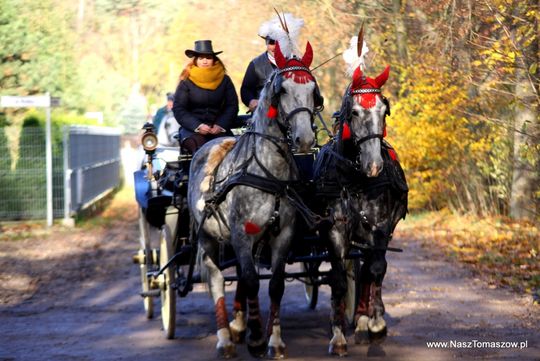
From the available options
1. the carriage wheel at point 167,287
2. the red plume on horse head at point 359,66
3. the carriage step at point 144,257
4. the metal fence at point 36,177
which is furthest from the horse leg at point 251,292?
the metal fence at point 36,177

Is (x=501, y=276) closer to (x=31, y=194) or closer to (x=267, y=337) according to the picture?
(x=267, y=337)

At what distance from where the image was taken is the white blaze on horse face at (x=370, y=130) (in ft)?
28.2

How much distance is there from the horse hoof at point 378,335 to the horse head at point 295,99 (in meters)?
1.75

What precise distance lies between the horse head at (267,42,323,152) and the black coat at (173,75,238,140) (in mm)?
1992

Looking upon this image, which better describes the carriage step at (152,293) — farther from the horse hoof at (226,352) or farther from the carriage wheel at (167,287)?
the horse hoof at (226,352)

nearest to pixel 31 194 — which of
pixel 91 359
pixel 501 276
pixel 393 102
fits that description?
pixel 393 102

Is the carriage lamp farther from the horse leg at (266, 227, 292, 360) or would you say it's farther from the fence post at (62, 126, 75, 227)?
the fence post at (62, 126, 75, 227)

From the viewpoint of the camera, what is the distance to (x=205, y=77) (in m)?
10.8

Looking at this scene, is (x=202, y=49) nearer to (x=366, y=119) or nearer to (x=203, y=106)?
(x=203, y=106)

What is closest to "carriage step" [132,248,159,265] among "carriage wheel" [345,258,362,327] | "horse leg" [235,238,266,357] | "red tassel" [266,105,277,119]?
"carriage wheel" [345,258,362,327]

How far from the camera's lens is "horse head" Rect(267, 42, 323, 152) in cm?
824

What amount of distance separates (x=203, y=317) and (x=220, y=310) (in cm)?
261

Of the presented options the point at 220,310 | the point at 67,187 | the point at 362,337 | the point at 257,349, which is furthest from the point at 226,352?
the point at 67,187

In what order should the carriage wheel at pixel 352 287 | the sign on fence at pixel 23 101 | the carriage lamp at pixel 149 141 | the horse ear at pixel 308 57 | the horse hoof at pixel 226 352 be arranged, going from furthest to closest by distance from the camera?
the sign on fence at pixel 23 101, the carriage lamp at pixel 149 141, the carriage wheel at pixel 352 287, the horse hoof at pixel 226 352, the horse ear at pixel 308 57
